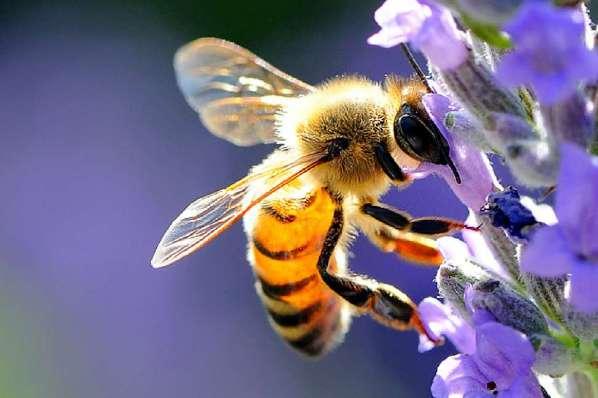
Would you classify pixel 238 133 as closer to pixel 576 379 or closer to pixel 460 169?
pixel 460 169

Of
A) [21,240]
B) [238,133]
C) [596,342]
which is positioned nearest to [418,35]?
[596,342]

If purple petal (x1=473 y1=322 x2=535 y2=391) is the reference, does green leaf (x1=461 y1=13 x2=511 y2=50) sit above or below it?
above

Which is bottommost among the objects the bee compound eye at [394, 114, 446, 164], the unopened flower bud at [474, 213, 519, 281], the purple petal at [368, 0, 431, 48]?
the unopened flower bud at [474, 213, 519, 281]

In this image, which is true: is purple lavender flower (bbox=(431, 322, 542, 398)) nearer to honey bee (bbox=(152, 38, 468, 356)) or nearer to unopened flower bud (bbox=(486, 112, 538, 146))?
unopened flower bud (bbox=(486, 112, 538, 146))

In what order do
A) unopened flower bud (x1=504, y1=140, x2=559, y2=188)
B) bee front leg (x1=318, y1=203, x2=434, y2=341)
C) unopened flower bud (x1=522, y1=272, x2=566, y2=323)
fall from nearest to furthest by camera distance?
unopened flower bud (x1=504, y1=140, x2=559, y2=188) → unopened flower bud (x1=522, y1=272, x2=566, y2=323) → bee front leg (x1=318, y1=203, x2=434, y2=341)

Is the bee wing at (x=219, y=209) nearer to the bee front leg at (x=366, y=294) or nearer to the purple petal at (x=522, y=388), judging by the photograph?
the bee front leg at (x=366, y=294)

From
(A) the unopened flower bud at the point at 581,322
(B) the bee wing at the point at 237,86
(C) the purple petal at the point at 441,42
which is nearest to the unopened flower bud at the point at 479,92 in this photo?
(C) the purple petal at the point at 441,42

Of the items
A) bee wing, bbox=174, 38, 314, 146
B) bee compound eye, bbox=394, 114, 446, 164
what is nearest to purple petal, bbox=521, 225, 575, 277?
bee compound eye, bbox=394, 114, 446, 164
